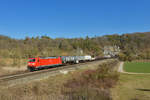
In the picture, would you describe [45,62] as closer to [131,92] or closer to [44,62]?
[44,62]

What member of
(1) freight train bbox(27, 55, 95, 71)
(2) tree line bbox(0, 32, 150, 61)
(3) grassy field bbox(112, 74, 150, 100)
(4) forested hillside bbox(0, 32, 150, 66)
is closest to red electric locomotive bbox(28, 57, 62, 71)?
(1) freight train bbox(27, 55, 95, 71)

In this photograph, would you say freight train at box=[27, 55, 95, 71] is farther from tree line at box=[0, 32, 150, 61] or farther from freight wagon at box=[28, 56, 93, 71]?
tree line at box=[0, 32, 150, 61]

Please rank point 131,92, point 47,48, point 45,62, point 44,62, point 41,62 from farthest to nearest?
point 47,48
point 45,62
point 44,62
point 41,62
point 131,92

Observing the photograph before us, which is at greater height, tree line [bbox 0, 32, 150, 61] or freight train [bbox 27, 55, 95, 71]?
tree line [bbox 0, 32, 150, 61]

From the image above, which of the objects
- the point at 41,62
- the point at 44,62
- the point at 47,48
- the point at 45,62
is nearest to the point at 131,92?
the point at 41,62

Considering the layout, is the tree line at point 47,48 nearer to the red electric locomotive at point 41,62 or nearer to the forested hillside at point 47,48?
the forested hillside at point 47,48

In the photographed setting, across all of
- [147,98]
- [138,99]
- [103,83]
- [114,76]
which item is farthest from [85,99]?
[114,76]

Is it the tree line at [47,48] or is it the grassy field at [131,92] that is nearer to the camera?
the grassy field at [131,92]

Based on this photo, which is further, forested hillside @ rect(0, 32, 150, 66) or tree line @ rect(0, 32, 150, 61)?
tree line @ rect(0, 32, 150, 61)

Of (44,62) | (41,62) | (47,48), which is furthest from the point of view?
(47,48)

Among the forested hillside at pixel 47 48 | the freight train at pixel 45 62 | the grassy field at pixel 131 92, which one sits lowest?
the grassy field at pixel 131 92

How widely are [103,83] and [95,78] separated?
5.38 ft

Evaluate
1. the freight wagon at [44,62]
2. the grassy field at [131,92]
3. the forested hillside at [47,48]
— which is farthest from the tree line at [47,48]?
the grassy field at [131,92]

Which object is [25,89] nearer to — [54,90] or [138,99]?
[54,90]
